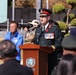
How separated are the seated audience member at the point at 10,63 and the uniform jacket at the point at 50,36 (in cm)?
353

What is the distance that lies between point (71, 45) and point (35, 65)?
3064 mm

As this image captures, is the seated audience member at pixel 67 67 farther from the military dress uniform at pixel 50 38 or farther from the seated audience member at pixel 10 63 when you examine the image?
the military dress uniform at pixel 50 38

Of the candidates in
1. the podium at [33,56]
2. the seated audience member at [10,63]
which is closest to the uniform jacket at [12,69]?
the seated audience member at [10,63]

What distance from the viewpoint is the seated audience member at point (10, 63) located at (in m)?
3.74

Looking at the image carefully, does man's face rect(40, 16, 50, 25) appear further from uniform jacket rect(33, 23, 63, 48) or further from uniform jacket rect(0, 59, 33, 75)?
uniform jacket rect(0, 59, 33, 75)

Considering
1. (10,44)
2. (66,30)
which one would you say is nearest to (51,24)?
(10,44)

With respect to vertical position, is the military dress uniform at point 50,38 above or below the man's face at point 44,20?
below

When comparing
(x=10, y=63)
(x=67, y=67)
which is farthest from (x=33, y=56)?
(x=67, y=67)

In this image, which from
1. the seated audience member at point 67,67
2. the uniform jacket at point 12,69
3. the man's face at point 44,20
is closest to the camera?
the seated audience member at point 67,67

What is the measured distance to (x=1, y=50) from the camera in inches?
158

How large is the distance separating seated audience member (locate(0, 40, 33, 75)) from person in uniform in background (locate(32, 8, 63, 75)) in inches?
137

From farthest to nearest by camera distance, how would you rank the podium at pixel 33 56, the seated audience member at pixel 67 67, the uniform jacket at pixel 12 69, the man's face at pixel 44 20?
the man's face at pixel 44 20
the podium at pixel 33 56
the uniform jacket at pixel 12 69
the seated audience member at pixel 67 67

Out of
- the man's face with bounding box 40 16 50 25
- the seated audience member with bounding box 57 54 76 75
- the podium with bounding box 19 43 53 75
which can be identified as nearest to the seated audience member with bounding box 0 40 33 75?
the seated audience member with bounding box 57 54 76 75

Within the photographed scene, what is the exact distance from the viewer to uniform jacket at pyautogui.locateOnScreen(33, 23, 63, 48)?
7.59 metres
